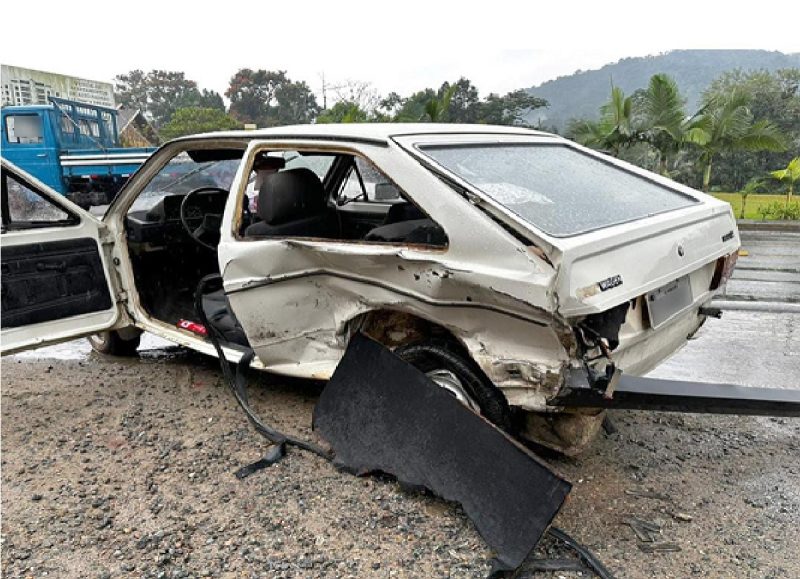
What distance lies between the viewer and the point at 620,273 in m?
2.44

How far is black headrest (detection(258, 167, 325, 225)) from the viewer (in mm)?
3279

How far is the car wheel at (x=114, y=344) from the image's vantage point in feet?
15.4

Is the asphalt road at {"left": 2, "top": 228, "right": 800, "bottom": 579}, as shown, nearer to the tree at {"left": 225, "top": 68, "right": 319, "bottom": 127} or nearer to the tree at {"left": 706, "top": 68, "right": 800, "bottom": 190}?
the tree at {"left": 706, "top": 68, "right": 800, "bottom": 190}

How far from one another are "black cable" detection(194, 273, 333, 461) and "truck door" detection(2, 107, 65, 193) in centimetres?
1093

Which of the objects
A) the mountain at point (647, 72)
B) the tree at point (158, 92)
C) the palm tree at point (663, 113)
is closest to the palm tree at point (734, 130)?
the palm tree at point (663, 113)

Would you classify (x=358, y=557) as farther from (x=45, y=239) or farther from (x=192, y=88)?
(x=192, y=88)

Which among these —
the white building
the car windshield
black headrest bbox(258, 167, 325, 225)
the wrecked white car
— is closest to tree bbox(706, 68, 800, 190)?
the white building

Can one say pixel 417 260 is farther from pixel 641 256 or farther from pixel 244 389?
pixel 244 389

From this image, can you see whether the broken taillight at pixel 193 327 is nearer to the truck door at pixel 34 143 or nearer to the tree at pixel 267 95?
the truck door at pixel 34 143

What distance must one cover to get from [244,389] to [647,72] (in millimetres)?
143339

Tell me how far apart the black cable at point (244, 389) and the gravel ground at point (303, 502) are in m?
0.06

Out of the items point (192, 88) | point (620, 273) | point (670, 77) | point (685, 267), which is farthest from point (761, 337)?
point (192, 88)

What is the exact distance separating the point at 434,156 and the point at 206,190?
2231 mm

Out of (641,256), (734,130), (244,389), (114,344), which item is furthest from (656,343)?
(734,130)
